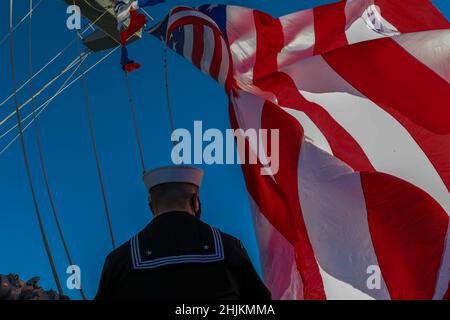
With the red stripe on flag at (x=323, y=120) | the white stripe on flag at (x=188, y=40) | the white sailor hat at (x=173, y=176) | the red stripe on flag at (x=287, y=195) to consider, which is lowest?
the white sailor hat at (x=173, y=176)

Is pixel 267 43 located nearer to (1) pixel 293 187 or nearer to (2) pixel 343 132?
(2) pixel 343 132

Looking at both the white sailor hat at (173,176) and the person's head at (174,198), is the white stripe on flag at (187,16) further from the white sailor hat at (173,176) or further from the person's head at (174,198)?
the person's head at (174,198)

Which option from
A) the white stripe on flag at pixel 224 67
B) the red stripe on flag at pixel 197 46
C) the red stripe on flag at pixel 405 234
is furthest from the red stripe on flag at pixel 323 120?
the red stripe on flag at pixel 197 46

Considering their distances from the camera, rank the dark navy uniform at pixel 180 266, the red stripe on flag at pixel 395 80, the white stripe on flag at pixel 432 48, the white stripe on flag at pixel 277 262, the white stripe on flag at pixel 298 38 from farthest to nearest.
→ the white stripe on flag at pixel 298 38 < the white stripe on flag at pixel 432 48 < the red stripe on flag at pixel 395 80 < the white stripe on flag at pixel 277 262 < the dark navy uniform at pixel 180 266

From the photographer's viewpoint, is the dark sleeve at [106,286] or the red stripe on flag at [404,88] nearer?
the dark sleeve at [106,286]

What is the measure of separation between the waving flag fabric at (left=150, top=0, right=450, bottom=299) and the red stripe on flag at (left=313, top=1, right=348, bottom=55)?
0.04ft

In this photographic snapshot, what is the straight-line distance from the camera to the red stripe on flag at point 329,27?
5.32 m

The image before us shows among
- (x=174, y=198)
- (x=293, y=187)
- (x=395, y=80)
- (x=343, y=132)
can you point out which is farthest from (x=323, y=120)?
(x=174, y=198)

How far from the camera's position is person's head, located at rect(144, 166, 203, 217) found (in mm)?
1954

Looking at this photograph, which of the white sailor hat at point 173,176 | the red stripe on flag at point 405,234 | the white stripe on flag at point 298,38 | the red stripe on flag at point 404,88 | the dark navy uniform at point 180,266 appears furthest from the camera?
the white stripe on flag at point 298,38

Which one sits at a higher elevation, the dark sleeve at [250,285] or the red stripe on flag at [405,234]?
the red stripe on flag at [405,234]

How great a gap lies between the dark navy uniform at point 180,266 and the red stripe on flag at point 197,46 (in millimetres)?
3807

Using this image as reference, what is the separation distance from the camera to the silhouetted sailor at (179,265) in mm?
1706

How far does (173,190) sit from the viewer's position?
1.99 metres
